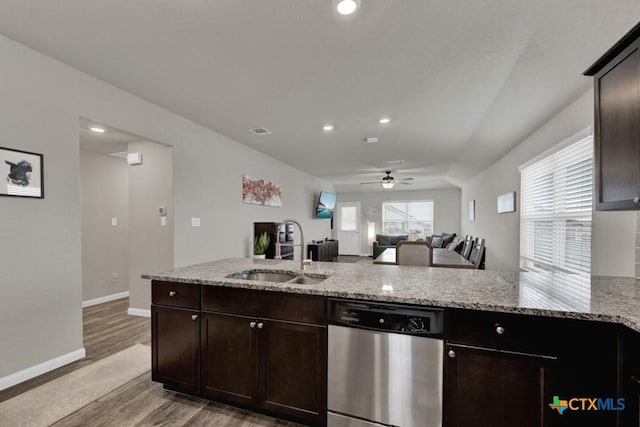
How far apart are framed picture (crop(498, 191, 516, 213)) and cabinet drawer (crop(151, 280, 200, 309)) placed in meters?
4.41

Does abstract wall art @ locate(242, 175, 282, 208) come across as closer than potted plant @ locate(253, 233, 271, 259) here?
No

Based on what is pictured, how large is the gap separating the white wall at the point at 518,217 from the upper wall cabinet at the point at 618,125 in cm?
60

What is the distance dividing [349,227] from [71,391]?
9.24m

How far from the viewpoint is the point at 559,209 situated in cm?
294

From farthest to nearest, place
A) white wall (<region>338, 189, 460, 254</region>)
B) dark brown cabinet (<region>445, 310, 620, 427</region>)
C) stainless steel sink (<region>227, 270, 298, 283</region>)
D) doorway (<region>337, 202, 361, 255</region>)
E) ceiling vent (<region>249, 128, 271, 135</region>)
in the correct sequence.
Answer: doorway (<region>337, 202, 361, 255</region>) → white wall (<region>338, 189, 460, 254</region>) → ceiling vent (<region>249, 128, 271, 135</region>) → stainless steel sink (<region>227, 270, 298, 283</region>) → dark brown cabinet (<region>445, 310, 620, 427</region>)

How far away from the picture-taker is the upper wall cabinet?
1341 millimetres

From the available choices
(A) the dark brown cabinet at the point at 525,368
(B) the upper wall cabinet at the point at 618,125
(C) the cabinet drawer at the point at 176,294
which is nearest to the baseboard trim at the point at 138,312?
(C) the cabinet drawer at the point at 176,294

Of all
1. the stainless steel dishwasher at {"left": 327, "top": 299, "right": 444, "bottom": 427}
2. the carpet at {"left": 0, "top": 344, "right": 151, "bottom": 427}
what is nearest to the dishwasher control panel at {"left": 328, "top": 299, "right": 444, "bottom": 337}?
the stainless steel dishwasher at {"left": 327, "top": 299, "right": 444, "bottom": 427}

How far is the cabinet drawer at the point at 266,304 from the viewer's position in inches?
64.0

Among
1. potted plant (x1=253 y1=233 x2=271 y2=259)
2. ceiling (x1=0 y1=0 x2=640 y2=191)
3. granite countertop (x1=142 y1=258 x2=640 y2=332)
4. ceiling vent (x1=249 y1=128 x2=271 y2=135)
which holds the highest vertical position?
ceiling (x1=0 y1=0 x2=640 y2=191)

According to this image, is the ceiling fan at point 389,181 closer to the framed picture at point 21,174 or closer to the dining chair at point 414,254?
the dining chair at point 414,254

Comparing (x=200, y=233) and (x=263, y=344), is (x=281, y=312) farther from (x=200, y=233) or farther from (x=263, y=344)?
(x=200, y=233)

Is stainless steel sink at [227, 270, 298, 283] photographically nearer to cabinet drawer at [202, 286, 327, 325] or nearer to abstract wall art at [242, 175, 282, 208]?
cabinet drawer at [202, 286, 327, 325]

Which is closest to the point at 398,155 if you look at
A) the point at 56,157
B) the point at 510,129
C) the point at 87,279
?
the point at 510,129
